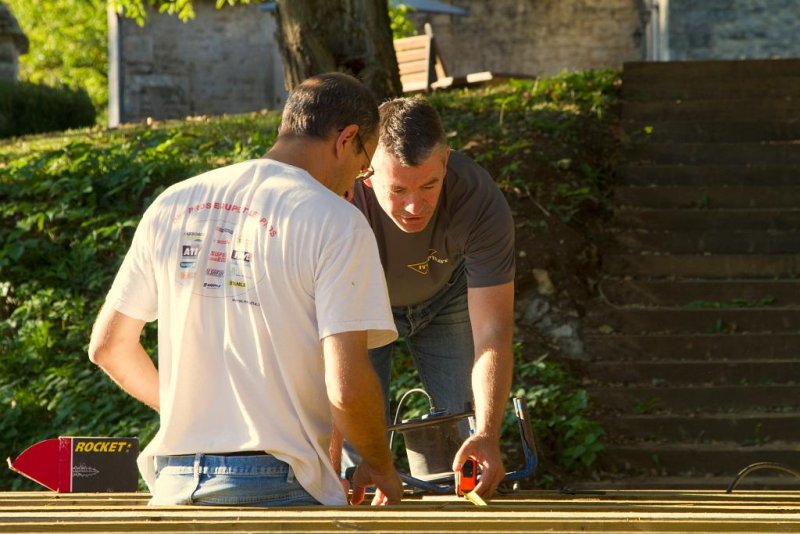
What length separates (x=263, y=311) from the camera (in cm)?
292

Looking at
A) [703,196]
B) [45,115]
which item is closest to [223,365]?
[703,196]

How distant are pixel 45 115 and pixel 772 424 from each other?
1200cm

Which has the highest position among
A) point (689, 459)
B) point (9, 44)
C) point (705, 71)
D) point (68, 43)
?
point (68, 43)

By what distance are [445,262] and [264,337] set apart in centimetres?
168

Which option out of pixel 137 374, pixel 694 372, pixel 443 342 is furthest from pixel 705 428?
pixel 137 374

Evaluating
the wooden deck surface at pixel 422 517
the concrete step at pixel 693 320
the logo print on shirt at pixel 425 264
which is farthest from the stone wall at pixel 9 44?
the wooden deck surface at pixel 422 517

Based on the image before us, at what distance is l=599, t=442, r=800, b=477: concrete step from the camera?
23.6ft

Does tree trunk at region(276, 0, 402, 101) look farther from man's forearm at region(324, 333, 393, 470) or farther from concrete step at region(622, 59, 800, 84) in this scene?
man's forearm at region(324, 333, 393, 470)

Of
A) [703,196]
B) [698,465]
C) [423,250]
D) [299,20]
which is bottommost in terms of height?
[698,465]

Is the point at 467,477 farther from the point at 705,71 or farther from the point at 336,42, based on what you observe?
the point at 705,71

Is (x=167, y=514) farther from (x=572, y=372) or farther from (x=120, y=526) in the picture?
(x=572, y=372)

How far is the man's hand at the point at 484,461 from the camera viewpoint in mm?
3438

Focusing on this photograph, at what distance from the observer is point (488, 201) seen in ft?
14.0

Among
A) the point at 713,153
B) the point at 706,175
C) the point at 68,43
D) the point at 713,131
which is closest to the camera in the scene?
the point at 706,175
